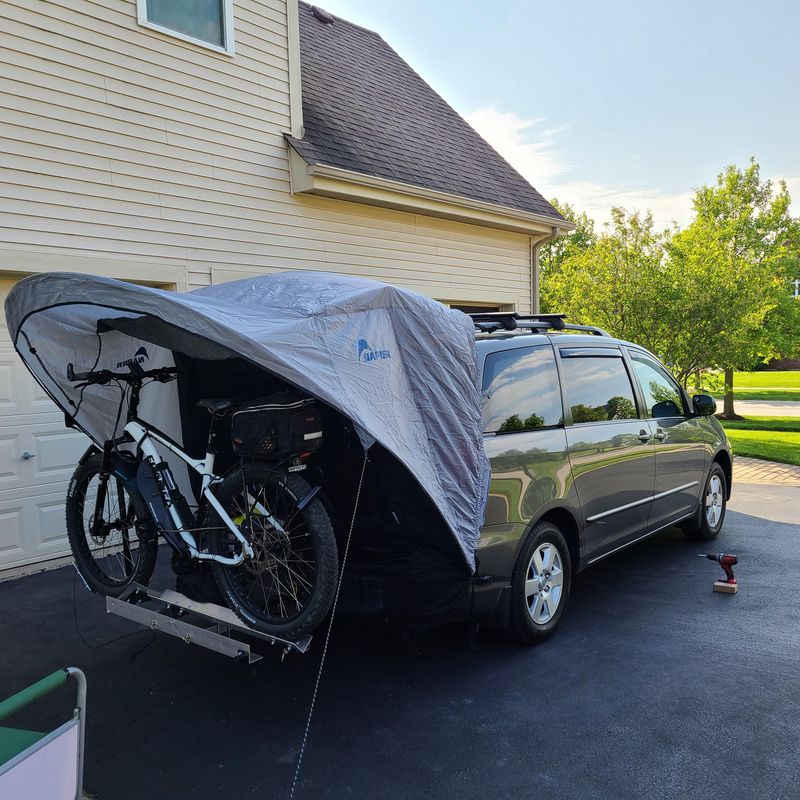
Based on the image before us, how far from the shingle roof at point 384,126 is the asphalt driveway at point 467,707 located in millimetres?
5323

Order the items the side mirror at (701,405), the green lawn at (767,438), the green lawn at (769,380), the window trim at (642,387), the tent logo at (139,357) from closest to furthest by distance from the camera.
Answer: the tent logo at (139,357) → the window trim at (642,387) → the side mirror at (701,405) → the green lawn at (767,438) → the green lawn at (769,380)

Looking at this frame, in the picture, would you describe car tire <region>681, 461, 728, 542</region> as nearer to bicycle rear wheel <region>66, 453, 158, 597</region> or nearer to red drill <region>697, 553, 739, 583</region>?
red drill <region>697, 553, 739, 583</region>

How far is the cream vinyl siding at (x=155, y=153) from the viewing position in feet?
19.3

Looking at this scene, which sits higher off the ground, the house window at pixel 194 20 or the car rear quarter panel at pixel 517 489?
the house window at pixel 194 20

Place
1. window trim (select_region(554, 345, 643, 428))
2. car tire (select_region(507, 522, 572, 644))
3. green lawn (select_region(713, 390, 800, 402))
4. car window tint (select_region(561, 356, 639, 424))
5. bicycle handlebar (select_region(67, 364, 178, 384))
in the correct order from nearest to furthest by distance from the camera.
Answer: bicycle handlebar (select_region(67, 364, 178, 384)), car tire (select_region(507, 522, 572, 644)), window trim (select_region(554, 345, 643, 428)), car window tint (select_region(561, 356, 639, 424)), green lawn (select_region(713, 390, 800, 402))

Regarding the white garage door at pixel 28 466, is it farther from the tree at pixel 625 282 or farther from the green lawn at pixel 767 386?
the green lawn at pixel 767 386

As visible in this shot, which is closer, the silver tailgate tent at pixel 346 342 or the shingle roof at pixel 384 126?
the silver tailgate tent at pixel 346 342

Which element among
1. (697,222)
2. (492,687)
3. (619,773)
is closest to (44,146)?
(492,687)

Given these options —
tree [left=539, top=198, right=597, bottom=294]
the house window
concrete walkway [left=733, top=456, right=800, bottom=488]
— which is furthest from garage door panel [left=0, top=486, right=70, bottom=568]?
tree [left=539, top=198, right=597, bottom=294]

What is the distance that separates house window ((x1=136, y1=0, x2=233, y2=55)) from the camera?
265 inches

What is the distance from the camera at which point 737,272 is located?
46.6 ft

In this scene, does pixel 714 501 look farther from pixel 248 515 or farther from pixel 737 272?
pixel 737 272

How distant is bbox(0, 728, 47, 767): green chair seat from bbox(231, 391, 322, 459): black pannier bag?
1.44m

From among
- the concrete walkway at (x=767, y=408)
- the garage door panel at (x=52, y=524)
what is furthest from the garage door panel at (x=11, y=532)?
the concrete walkway at (x=767, y=408)
